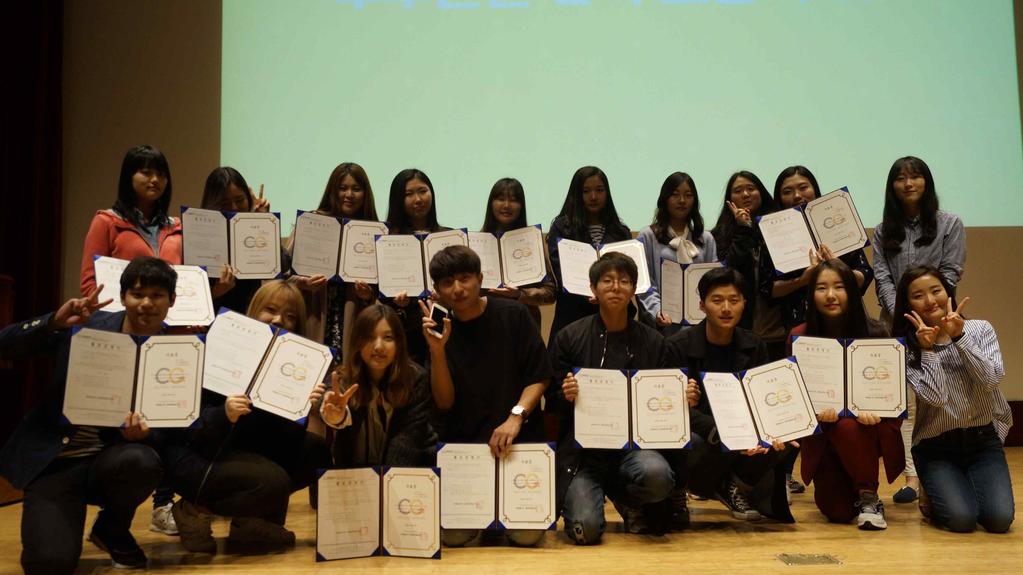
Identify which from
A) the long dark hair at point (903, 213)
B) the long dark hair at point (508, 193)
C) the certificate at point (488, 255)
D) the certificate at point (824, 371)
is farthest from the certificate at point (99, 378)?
the long dark hair at point (903, 213)

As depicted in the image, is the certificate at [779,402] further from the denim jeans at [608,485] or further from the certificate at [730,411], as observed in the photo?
the denim jeans at [608,485]

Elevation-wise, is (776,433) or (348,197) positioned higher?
(348,197)

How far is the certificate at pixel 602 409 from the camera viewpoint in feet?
11.7

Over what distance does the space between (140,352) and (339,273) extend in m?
1.37

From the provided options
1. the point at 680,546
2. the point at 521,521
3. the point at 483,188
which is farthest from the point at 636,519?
the point at 483,188

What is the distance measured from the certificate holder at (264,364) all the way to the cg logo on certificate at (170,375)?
0.34 feet

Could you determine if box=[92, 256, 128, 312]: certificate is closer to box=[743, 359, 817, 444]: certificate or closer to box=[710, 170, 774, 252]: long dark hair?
box=[743, 359, 817, 444]: certificate

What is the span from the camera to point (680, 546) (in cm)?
343

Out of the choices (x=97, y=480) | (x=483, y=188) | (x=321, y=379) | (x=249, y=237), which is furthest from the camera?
(x=483, y=188)

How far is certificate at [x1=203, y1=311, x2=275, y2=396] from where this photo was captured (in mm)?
A: 3295

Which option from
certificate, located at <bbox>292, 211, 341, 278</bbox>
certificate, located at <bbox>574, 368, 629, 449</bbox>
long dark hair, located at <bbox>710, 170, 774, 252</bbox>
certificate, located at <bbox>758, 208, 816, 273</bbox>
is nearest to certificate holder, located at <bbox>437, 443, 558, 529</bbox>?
certificate, located at <bbox>574, 368, 629, 449</bbox>

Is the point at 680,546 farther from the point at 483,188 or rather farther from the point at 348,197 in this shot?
the point at 483,188

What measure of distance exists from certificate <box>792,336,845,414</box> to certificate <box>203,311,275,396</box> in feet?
7.51

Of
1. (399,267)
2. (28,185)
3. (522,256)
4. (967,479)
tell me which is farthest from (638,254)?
(28,185)
